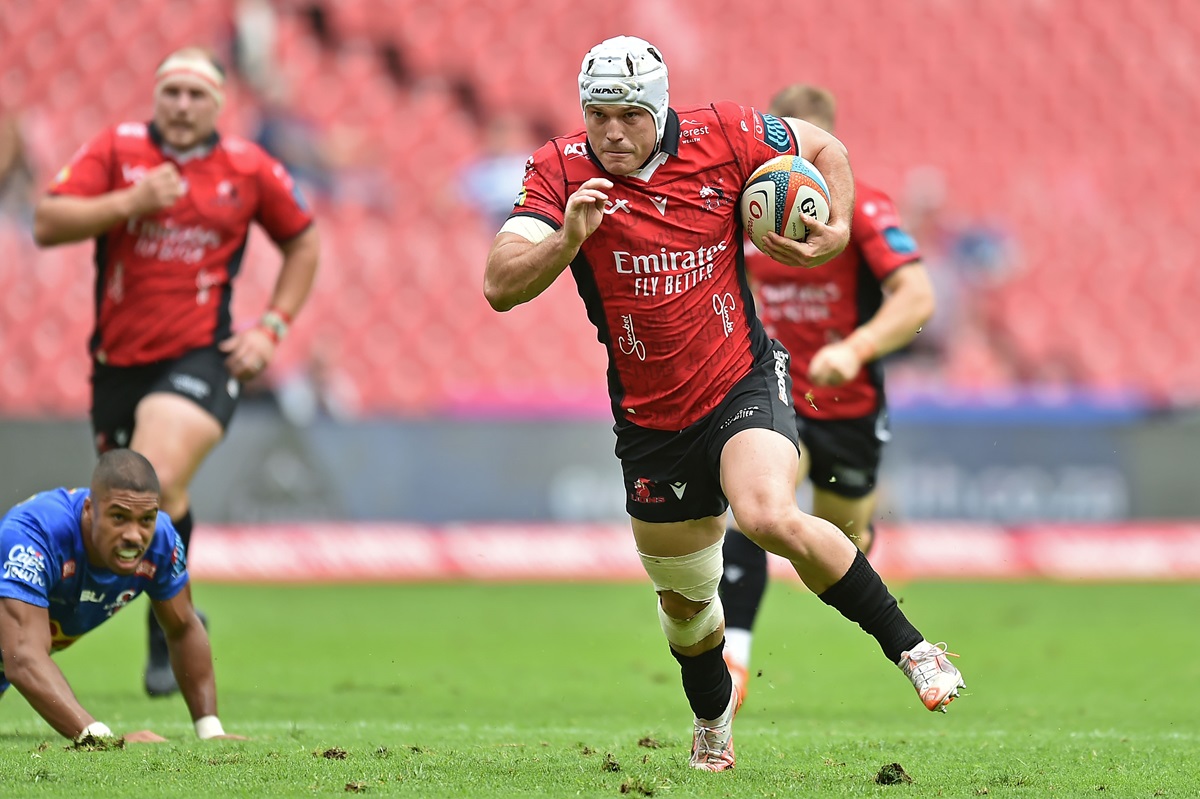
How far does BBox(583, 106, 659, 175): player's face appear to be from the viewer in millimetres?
5574

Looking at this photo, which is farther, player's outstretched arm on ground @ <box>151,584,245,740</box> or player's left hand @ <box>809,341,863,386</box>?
player's left hand @ <box>809,341,863,386</box>

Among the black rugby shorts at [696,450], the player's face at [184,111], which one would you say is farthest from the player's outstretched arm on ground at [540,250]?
the player's face at [184,111]

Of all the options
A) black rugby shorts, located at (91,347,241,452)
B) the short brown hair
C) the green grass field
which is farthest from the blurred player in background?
the short brown hair

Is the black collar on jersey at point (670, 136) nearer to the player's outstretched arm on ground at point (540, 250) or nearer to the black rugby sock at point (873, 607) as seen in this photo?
the player's outstretched arm on ground at point (540, 250)

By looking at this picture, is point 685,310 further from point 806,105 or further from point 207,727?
point 207,727

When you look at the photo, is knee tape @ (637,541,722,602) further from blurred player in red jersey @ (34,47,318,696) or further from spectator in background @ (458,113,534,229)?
spectator in background @ (458,113,534,229)

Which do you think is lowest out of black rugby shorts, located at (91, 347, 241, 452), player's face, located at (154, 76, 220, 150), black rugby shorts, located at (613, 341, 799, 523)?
black rugby shorts, located at (613, 341, 799, 523)

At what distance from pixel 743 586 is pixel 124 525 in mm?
2984

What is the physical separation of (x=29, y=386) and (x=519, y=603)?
20.8ft

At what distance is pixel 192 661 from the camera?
21.1 ft

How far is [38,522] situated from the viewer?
20.3ft

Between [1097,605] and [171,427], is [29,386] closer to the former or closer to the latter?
[171,427]

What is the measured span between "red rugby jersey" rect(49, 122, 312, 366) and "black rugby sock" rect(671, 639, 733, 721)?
3416mm

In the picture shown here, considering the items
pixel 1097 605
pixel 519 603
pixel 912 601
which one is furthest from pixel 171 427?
pixel 1097 605
